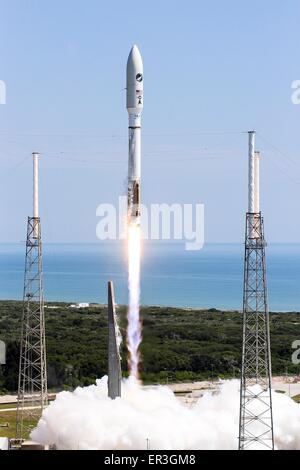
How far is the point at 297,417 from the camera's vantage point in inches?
1526

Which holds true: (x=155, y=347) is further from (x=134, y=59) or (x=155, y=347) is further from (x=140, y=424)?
Answer: (x=134, y=59)

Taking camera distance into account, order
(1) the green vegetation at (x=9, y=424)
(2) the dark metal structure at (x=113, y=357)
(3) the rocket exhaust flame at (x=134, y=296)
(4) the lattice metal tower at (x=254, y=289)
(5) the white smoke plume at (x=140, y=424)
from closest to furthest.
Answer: (4) the lattice metal tower at (x=254, y=289)
(5) the white smoke plume at (x=140, y=424)
(2) the dark metal structure at (x=113, y=357)
(3) the rocket exhaust flame at (x=134, y=296)
(1) the green vegetation at (x=9, y=424)

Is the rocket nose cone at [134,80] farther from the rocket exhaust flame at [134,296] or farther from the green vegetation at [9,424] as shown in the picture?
the green vegetation at [9,424]

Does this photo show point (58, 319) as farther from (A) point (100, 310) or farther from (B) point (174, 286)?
(B) point (174, 286)

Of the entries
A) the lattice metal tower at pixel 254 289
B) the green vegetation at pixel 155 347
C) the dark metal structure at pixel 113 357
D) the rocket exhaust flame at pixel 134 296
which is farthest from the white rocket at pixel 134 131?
the lattice metal tower at pixel 254 289

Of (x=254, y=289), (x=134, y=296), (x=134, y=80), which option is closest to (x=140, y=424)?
(x=134, y=296)

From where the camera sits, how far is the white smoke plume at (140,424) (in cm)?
3619

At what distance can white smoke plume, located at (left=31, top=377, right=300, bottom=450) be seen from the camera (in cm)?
3619

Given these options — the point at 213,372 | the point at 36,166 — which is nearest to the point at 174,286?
the point at 213,372

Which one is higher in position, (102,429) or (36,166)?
(36,166)

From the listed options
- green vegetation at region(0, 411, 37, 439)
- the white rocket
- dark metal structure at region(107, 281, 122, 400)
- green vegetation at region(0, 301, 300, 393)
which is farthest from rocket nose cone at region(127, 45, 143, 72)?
green vegetation at region(0, 411, 37, 439)

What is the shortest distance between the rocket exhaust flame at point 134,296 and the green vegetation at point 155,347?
34 centimetres

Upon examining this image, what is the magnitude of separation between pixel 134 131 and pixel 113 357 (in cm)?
770
